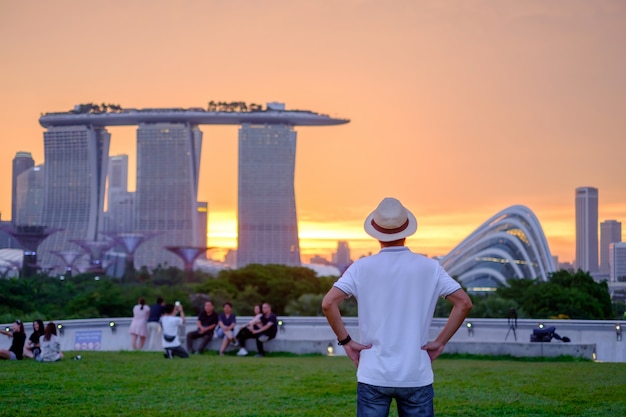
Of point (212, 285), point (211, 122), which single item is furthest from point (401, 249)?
point (211, 122)

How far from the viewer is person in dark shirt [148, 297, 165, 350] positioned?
65.7 feet

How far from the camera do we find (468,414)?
9.16 metres

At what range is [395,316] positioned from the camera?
5.41m

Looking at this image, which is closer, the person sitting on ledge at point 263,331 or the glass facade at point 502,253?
the person sitting on ledge at point 263,331

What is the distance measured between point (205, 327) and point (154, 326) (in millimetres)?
2142

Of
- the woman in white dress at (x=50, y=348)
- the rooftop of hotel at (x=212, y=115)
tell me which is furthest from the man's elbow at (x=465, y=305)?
the rooftop of hotel at (x=212, y=115)

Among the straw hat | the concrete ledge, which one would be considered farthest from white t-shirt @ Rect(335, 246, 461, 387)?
the concrete ledge

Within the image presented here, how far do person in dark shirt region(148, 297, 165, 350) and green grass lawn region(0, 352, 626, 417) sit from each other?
16.3 ft

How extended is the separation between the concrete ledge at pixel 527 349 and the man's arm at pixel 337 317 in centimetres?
1156

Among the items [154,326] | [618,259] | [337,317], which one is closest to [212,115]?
[618,259]

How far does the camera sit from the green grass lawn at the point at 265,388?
9414mm

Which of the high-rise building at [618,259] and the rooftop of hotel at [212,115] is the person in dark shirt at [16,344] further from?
the rooftop of hotel at [212,115]

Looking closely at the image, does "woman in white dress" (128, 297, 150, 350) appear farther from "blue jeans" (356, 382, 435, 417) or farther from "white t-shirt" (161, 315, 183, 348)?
"blue jeans" (356, 382, 435, 417)

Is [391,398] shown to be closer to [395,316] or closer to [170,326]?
[395,316]
